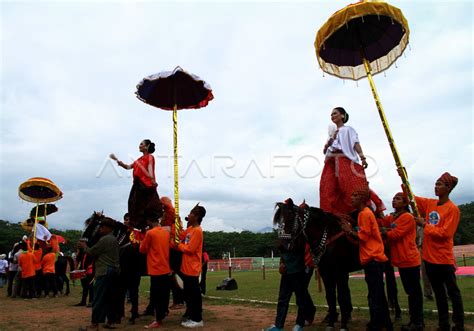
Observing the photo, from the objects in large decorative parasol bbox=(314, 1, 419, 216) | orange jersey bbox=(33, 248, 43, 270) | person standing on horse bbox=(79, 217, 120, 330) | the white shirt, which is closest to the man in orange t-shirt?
person standing on horse bbox=(79, 217, 120, 330)

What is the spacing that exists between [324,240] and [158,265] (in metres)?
3.19

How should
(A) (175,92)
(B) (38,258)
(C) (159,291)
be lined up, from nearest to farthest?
(C) (159,291), (A) (175,92), (B) (38,258)

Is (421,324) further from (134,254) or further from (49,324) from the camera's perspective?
(49,324)

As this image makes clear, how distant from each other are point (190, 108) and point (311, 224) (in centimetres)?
507

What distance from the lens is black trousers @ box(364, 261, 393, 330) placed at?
5.79 m

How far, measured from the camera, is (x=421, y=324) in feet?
20.1

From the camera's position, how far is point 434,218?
6.01 meters

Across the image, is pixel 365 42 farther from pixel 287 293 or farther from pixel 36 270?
pixel 36 270

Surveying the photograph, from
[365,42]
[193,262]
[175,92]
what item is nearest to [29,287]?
[175,92]

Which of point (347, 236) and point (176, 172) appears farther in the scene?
point (176, 172)

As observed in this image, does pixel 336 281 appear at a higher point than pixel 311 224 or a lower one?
lower

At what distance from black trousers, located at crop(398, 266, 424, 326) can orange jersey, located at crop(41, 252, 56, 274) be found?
512 inches

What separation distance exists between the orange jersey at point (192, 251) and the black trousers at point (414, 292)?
137 inches

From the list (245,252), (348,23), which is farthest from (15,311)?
(245,252)
